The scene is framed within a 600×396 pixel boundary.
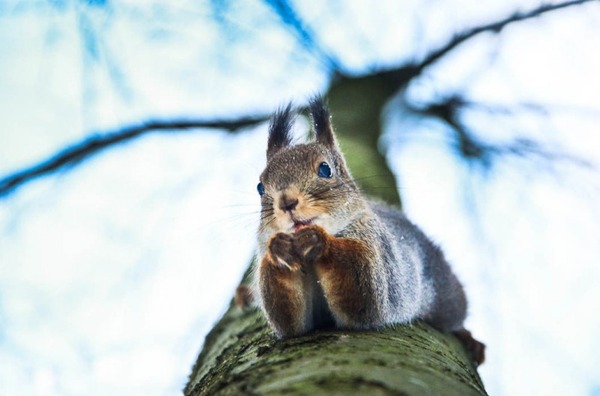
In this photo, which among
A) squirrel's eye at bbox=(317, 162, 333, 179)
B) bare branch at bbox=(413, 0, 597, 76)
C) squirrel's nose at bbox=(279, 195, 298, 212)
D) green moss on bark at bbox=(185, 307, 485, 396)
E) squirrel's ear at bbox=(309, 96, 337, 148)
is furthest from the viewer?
bare branch at bbox=(413, 0, 597, 76)

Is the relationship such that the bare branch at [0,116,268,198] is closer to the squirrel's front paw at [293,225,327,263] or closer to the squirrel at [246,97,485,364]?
the squirrel at [246,97,485,364]

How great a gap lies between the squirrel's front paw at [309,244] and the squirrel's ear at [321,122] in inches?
33.0

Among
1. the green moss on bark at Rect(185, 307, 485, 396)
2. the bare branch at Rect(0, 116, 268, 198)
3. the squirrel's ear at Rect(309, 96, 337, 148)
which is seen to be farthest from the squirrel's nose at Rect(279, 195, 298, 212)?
the bare branch at Rect(0, 116, 268, 198)

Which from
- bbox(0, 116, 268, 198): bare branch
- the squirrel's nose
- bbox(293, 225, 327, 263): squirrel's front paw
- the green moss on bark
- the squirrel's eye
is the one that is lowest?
the green moss on bark

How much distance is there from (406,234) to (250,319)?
0.87 meters

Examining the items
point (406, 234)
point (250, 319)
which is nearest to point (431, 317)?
point (406, 234)

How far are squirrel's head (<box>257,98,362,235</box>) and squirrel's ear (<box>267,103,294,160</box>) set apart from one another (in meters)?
0.09

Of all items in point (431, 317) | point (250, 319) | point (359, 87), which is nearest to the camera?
point (250, 319)

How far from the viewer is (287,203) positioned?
212cm

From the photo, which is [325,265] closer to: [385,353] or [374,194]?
[385,353]

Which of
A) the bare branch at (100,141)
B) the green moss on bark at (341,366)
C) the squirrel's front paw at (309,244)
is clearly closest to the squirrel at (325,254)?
the squirrel's front paw at (309,244)

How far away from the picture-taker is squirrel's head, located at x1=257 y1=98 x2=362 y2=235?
214 cm

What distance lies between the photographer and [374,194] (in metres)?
3.68

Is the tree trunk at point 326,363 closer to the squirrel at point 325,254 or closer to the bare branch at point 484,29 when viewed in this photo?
the squirrel at point 325,254
